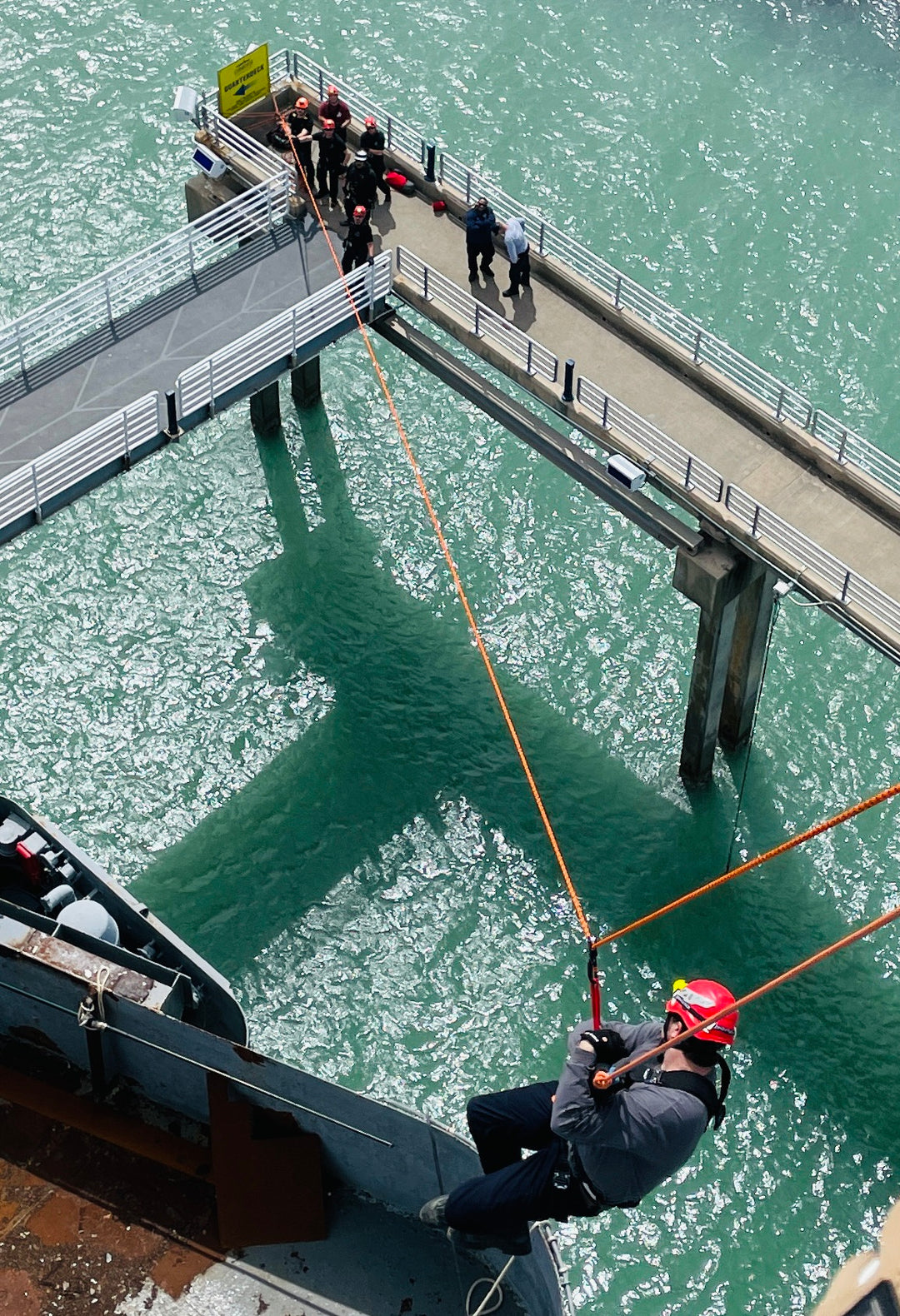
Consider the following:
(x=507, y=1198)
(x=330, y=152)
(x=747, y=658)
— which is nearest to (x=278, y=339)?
(x=330, y=152)

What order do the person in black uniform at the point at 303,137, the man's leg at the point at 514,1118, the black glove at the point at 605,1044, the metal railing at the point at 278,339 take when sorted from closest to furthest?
the black glove at the point at 605,1044 → the man's leg at the point at 514,1118 → the metal railing at the point at 278,339 → the person in black uniform at the point at 303,137

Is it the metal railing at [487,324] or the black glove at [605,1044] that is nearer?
the black glove at [605,1044]

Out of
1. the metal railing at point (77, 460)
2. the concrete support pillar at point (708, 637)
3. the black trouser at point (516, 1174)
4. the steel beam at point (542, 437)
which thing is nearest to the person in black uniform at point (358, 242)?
the steel beam at point (542, 437)

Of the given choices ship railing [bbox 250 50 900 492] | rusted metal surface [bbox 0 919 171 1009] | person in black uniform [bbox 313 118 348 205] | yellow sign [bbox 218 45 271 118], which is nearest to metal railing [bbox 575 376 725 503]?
ship railing [bbox 250 50 900 492]

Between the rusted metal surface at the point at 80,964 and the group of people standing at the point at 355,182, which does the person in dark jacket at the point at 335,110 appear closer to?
the group of people standing at the point at 355,182

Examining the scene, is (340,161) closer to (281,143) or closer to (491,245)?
(281,143)

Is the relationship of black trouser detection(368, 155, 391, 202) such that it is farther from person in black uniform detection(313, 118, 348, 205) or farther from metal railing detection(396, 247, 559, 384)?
metal railing detection(396, 247, 559, 384)
